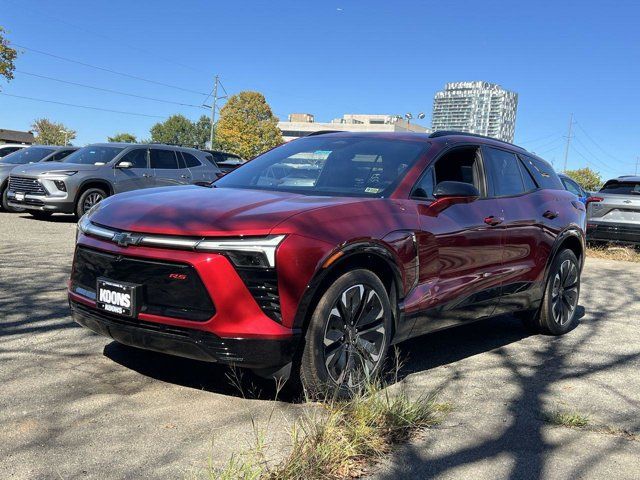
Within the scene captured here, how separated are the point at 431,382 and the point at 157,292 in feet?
6.41

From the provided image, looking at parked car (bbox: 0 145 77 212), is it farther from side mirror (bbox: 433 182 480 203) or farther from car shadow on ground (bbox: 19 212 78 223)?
side mirror (bbox: 433 182 480 203)

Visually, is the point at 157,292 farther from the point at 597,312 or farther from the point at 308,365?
the point at 597,312

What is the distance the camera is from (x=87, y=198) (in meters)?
12.9

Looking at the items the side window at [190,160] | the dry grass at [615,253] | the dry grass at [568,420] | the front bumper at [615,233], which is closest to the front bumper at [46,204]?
the side window at [190,160]

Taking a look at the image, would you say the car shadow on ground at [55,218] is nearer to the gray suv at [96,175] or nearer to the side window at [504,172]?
the gray suv at [96,175]

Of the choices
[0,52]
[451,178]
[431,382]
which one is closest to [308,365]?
[431,382]

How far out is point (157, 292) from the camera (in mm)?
3254

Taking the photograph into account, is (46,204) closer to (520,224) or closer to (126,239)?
(126,239)

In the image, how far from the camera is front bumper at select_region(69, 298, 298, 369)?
314 centimetres

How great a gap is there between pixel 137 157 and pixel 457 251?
35.4ft

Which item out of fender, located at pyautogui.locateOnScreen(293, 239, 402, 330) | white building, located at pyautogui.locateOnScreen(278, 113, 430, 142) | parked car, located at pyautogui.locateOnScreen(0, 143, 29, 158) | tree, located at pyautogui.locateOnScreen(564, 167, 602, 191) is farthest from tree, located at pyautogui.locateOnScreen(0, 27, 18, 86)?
white building, located at pyautogui.locateOnScreen(278, 113, 430, 142)

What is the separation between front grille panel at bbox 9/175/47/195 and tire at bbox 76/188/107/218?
0.72m

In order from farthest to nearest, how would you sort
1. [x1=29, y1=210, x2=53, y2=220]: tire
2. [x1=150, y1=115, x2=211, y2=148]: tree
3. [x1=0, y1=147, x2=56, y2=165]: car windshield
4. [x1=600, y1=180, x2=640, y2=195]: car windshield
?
[x1=150, y1=115, x2=211, y2=148]: tree, [x1=0, y1=147, x2=56, y2=165]: car windshield, [x1=29, y1=210, x2=53, y2=220]: tire, [x1=600, y1=180, x2=640, y2=195]: car windshield

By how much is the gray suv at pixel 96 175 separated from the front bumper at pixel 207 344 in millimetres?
9079
